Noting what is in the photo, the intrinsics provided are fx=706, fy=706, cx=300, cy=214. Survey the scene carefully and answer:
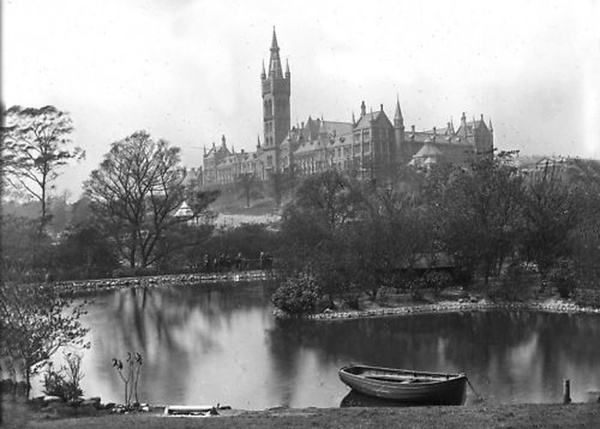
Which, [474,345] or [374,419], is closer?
[374,419]

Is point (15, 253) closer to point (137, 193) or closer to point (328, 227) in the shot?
point (328, 227)

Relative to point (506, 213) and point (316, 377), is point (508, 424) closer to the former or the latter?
point (316, 377)

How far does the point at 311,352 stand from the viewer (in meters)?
17.0

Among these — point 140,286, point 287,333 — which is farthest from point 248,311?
point 140,286

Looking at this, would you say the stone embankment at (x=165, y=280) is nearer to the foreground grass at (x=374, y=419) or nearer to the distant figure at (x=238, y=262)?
the distant figure at (x=238, y=262)

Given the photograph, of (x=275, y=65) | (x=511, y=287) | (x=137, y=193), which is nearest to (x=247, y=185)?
(x=275, y=65)

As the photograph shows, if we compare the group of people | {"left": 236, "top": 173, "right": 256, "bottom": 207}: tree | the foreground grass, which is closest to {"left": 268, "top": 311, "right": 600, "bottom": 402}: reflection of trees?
the foreground grass

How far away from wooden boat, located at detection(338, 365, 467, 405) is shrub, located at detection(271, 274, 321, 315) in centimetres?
888

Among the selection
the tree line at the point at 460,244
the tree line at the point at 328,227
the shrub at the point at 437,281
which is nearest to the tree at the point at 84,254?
the tree line at the point at 328,227

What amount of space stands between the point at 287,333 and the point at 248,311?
15.0 feet

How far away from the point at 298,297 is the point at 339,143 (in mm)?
59170

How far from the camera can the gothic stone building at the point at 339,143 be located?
74812 millimetres

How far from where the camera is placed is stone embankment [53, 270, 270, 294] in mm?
32219

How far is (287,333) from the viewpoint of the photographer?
19.6 meters
